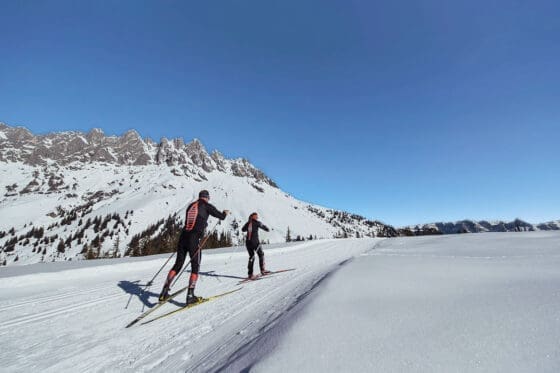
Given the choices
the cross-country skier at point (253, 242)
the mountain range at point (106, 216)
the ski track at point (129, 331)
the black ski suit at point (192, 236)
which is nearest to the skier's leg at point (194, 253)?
the black ski suit at point (192, 236)

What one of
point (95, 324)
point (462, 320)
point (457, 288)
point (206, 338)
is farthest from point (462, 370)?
point (95, 324)

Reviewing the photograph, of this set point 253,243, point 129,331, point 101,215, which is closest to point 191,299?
point 129,331

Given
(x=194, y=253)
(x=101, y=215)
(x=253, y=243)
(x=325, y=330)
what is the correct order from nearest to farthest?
(x=325, y=330)
(x=194, y=253)
(x=253, y=243)
(x=101, y=215)

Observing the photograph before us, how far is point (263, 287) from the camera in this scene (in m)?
7.38

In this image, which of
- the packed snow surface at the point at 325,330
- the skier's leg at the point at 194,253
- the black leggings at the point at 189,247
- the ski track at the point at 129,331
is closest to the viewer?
the packed snow surface at the point at 325,330

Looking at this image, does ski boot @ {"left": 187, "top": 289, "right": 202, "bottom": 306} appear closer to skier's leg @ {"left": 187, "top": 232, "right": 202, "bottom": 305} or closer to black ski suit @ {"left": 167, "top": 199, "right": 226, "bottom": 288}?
skier's leg @ {"left": 187, "top": 232, "right": 202, "bottom": 305}

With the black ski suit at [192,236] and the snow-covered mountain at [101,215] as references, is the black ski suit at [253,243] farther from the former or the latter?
the snow-covered mountain at [101,215]

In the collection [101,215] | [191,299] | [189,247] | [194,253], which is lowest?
[191,299]

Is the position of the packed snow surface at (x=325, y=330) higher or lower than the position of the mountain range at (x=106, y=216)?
lower

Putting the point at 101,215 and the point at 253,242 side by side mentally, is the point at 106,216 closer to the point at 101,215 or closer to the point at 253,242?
the point at 101,215

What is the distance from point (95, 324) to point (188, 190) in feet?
616

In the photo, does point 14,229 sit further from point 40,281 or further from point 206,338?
point 206,338

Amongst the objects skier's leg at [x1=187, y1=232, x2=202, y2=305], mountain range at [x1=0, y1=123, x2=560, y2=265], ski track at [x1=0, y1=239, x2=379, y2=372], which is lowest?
ski track at [x1=0, y1=239, x2=379, y2=372]

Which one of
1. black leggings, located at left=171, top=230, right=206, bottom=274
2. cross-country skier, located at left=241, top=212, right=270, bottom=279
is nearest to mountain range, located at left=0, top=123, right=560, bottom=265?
cross-country skier, located at left=241, top=212, right=270, bottom=279
